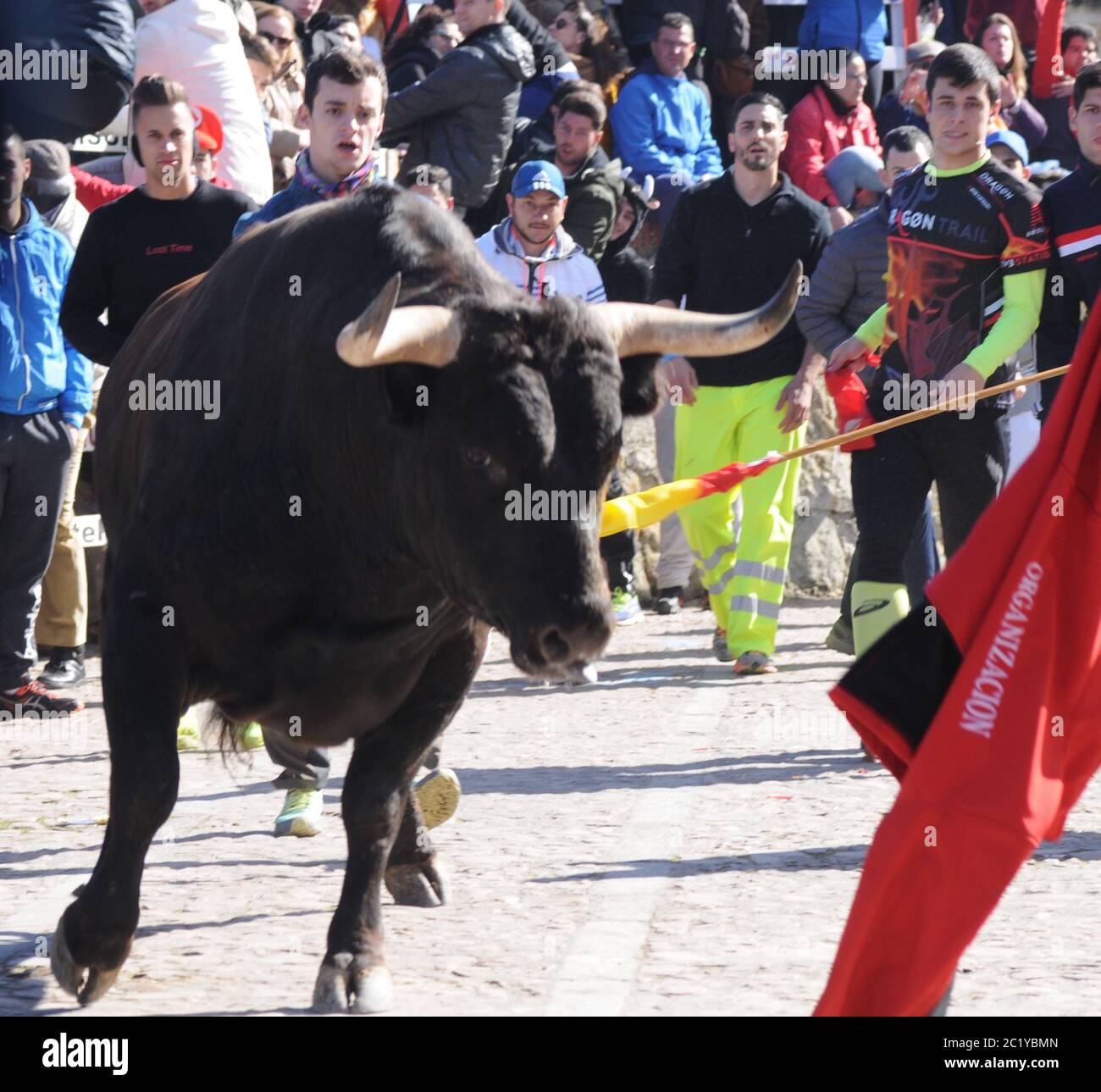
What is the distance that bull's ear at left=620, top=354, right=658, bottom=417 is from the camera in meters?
5.00

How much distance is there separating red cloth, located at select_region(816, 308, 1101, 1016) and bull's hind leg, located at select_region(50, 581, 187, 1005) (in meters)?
1.81

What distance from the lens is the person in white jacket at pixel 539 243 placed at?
386 inches

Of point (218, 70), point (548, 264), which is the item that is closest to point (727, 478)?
point (548, 264)

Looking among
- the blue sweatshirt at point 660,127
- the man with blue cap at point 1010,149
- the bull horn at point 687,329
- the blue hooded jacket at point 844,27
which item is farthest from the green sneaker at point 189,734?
the blue hooded jacket at point 844,27

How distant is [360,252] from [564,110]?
647cm

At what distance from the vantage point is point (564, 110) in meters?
11.1

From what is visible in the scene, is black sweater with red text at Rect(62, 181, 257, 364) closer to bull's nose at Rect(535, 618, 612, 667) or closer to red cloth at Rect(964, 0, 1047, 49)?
bull's nose at Rect(535, 618, 612, 667)

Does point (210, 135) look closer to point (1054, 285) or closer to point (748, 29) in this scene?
point (1054, 285)

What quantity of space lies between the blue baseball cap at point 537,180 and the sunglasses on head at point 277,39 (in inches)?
86.0

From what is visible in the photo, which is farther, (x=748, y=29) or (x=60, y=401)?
(x=748, y=29)

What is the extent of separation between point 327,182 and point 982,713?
4.08 m

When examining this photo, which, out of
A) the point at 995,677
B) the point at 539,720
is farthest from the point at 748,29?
the point at 995,677

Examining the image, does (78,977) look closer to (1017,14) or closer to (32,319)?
(32,319)

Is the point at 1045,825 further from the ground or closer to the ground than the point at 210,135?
closer to the ground
